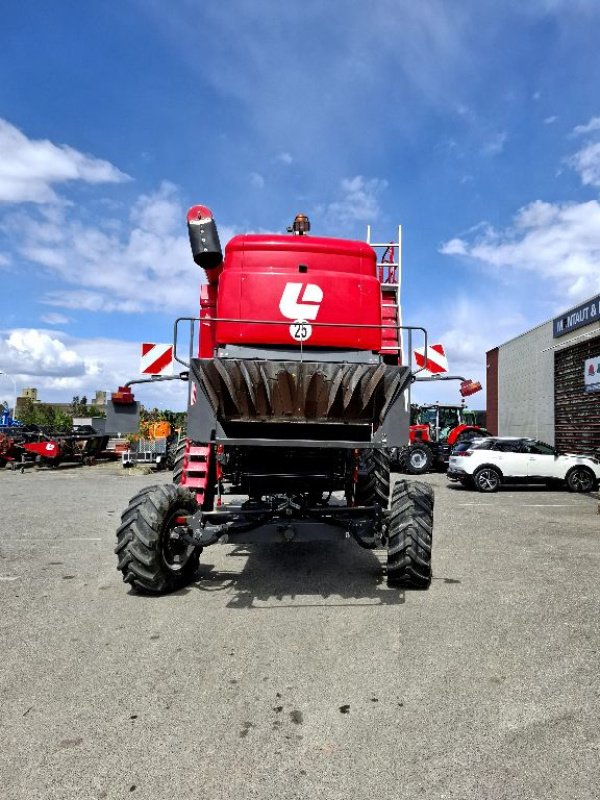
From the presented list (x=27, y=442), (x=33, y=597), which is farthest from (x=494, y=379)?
(x=33, y=597)

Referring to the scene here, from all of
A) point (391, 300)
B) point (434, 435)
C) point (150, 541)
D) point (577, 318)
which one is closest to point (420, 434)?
point (434, 435)

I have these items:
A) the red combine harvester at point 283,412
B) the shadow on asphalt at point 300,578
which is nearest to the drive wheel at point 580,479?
the shadow on asphalt at point 300,578

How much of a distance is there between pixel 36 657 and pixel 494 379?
27.9 m

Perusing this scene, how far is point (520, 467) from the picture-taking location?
16.0m

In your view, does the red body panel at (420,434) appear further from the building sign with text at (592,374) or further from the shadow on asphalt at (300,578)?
the shadow on asphalt at (300,578)

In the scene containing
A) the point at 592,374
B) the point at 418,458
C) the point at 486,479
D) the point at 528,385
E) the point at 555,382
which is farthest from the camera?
the point at 528,385

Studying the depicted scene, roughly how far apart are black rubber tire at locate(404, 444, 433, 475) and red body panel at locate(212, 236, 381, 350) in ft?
47.4

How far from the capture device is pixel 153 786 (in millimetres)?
2641

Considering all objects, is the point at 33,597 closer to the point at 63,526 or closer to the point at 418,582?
the point at 418,582

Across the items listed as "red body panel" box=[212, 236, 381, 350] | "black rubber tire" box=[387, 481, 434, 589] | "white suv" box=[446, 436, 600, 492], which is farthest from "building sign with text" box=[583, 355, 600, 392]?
"black rubber tire" box=[387, 481, 434, 589]

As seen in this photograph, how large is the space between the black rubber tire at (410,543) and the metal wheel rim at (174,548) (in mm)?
2049

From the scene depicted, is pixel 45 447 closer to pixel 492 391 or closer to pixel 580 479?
pixel 580 479

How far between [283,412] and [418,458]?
51.7 ft

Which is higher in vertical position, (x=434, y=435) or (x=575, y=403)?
(x=575, y=403)
